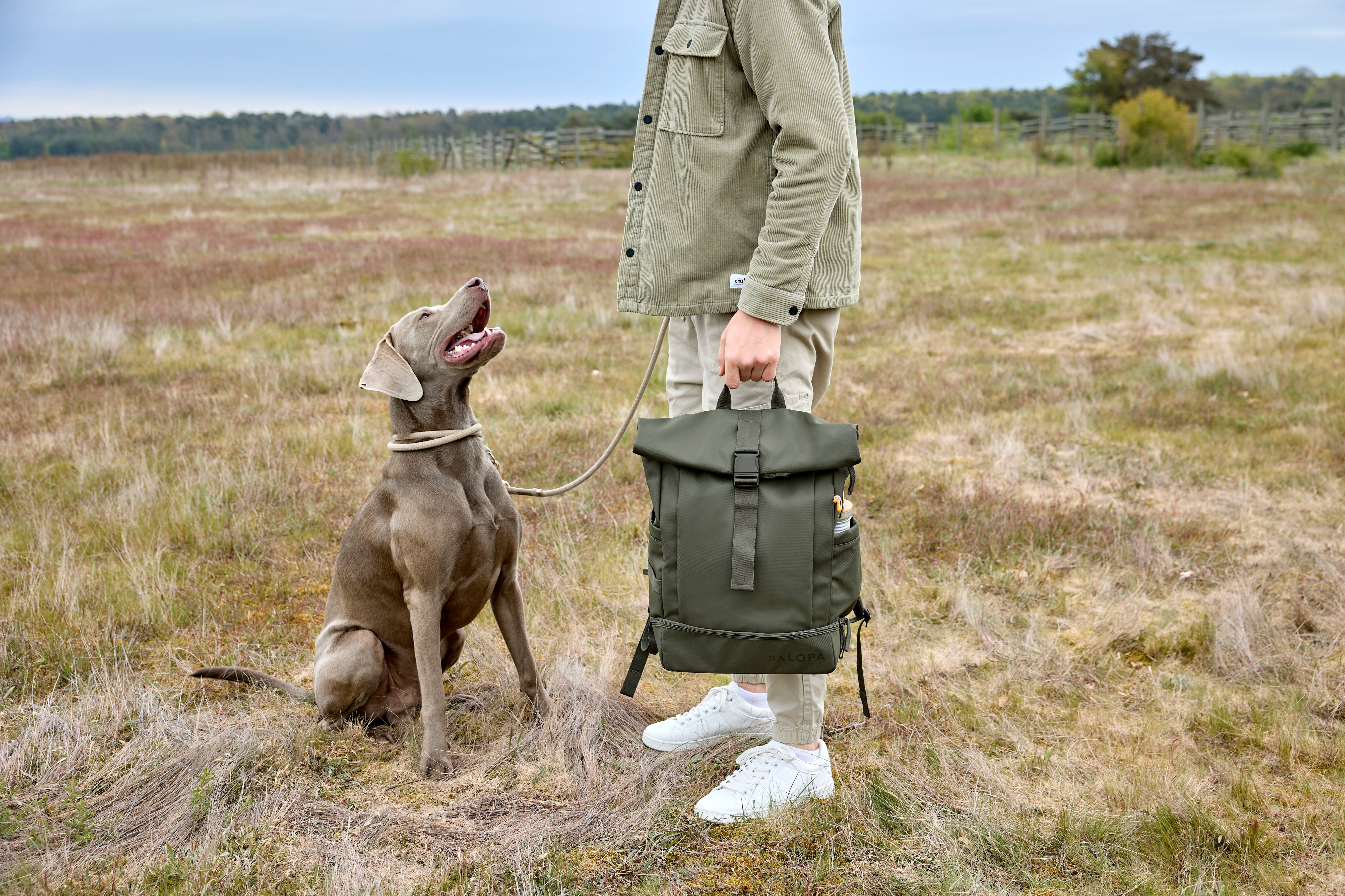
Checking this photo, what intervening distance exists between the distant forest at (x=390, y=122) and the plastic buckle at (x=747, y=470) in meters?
62.8

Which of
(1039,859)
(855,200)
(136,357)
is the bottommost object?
(1039,859)

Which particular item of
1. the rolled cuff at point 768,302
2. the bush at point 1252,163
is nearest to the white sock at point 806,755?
the rolled cuff at point 768,302

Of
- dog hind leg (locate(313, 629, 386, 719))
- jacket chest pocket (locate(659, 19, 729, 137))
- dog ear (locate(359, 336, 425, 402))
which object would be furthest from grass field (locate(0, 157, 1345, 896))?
jacket chest pocket (locate(659, 19, 729, 137))

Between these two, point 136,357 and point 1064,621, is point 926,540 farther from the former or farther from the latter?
point 136,357

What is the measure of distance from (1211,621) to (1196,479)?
6.59 feet

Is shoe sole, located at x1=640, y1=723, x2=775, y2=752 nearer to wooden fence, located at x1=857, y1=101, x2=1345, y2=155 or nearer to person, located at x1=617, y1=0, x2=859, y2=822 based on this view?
person, located at x1=617, y1=0, x2=859, y2=822

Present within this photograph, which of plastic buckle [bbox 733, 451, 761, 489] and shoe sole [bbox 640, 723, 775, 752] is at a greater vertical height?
plastic buckle [bbox 733, 451, 761, 489]

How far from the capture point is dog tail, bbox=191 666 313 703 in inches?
126

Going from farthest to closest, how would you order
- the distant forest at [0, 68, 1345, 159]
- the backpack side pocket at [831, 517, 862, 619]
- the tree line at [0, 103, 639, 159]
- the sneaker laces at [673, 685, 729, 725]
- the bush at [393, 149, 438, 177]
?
the tree line at [0, 103, 639, 159] → the distant forest at [0, 68, 1345, 159] → the bush at [393, 149, 438, 177] → the sneaker laces at [673, 685, 729, 725] → the backpack side pocket at [831, 517, 862, 619]

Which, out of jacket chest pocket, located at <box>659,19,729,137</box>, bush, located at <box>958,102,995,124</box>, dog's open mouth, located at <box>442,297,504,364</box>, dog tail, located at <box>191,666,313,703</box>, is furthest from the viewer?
bush, located at <box>958,102,995,124</box>

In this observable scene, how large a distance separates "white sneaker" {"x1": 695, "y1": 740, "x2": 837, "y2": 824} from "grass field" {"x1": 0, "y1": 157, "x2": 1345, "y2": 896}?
5 cm

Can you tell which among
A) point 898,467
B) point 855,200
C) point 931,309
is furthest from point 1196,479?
point 931,309

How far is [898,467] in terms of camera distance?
579cm

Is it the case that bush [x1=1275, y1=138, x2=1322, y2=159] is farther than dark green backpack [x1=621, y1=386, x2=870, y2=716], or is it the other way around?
bush [x1=1275, y1=138, x2=1322, y2=159]
